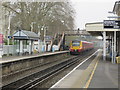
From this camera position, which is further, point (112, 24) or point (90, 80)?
point (112, 24)

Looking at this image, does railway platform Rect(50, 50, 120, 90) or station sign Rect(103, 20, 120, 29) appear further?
station sign Rect(103, 20, 120, 29)

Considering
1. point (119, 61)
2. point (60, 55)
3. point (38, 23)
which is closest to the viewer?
point (119, 61)

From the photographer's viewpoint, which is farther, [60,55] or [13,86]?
[60,55]

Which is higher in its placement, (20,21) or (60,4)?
(60,4)

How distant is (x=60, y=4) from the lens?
42906 mm

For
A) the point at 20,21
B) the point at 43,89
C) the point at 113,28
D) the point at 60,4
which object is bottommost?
the point at 43,89

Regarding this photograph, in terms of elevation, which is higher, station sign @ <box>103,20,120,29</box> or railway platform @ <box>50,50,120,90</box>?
station sign @ <box>103,20,120,29</box>

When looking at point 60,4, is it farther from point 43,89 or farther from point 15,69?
point 43,89

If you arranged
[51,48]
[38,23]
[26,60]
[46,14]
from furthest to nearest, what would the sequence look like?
[51,48] < [46,14] < [38,23] < [26,60]

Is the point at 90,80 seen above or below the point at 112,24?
below

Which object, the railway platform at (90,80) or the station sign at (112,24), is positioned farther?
the station sign at (112,24)

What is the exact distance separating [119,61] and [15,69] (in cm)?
1128

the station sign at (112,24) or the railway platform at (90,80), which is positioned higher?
the station sign at (112,24)

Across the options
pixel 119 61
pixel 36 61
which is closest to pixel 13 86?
pixel 36 61
